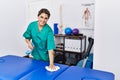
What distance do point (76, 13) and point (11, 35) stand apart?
165 centimetres

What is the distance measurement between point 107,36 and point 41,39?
98 cm

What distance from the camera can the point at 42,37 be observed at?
69.9 inches

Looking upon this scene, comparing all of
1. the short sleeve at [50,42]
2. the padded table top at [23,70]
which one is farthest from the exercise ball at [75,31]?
the padded table top at [23,70]

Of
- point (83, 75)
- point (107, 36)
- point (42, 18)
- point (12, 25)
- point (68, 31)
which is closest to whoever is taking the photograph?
point (83, 75)

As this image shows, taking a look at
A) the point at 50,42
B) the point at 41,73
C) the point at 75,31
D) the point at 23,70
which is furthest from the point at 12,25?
the point at 41,73

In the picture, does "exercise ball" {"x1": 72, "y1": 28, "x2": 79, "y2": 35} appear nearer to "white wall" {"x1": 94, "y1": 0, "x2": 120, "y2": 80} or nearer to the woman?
"white wall" {"x1": 94, "y1": 0, "x2": 120, "y2": 80}

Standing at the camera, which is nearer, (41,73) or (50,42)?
(41,73)

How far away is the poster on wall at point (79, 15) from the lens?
123 inches

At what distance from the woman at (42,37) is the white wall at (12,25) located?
Answer: 1.54m

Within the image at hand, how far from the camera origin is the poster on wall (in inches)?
123

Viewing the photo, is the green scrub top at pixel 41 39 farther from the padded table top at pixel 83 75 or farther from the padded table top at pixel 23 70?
the padded table top at pixel 83 75

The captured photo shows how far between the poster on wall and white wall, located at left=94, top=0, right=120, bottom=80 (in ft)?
3.36

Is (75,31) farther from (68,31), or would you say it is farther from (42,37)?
(42,37)

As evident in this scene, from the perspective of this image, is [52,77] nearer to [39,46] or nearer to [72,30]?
[39,46]
